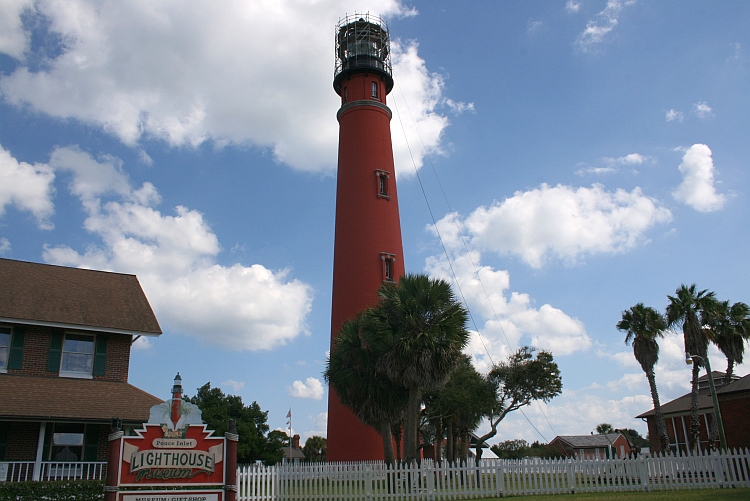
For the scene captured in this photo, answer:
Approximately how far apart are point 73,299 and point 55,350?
2042 mm

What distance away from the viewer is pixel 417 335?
65.4 feet

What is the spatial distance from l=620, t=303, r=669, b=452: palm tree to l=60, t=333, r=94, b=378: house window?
1044 inches

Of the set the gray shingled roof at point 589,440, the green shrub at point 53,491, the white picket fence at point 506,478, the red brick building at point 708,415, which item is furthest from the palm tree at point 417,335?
the gray shingled roof at point 589,440

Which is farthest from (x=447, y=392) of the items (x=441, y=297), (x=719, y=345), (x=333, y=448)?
(x=719, y=345)

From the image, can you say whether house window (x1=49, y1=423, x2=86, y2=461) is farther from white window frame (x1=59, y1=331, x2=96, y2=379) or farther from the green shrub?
the green shrub

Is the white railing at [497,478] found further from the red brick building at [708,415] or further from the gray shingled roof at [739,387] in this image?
the red brick building at [708,415]

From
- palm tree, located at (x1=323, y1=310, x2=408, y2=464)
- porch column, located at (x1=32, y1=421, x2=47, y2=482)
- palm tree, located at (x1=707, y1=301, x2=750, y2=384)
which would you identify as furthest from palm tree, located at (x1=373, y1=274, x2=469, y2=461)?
palm tree, located at (x1=707, y1=301, x2=750, y2=384)

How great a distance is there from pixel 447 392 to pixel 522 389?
9.71 meters

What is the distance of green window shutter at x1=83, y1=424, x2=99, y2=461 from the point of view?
1834 cm

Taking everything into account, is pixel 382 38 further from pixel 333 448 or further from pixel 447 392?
pixel 333 448

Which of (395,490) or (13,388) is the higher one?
(13,388)

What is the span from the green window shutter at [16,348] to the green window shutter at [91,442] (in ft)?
9.62

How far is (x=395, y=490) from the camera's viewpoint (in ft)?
59.1

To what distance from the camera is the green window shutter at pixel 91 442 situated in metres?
18.3
